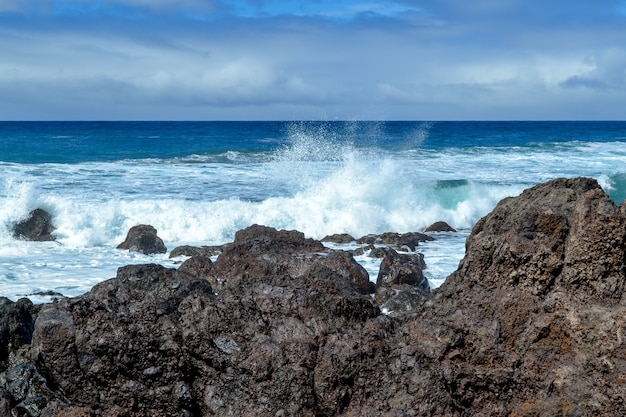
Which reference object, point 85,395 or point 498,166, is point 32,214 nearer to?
point 85,395

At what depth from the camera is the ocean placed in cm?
1235

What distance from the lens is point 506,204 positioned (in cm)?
515

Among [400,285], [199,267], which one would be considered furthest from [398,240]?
[199,267]

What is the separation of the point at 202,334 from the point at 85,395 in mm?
724

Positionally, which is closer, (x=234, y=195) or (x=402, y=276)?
(x=402, y=276)

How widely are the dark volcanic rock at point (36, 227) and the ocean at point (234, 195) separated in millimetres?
169

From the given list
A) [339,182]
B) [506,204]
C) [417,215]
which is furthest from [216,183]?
[506,204]

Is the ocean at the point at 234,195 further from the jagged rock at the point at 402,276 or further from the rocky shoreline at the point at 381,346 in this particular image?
the rocky shoreline at the point at 381,346

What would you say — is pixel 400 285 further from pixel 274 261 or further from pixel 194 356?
pixel 194 356

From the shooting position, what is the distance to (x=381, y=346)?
4234 millimetres

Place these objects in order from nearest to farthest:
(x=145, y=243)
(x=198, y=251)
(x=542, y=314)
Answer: (x=542, y=314)
(x=198, y=251)
(x=145, y=243)

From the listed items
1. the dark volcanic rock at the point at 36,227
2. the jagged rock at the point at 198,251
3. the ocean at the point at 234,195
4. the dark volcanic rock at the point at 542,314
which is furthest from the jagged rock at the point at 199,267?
the dark volcanic rock at the point at 36,227

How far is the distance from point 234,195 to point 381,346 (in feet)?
52.0

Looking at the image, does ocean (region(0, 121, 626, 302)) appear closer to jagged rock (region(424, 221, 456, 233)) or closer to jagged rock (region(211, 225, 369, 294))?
jagged rock (region(424, 221, 456, 233))
